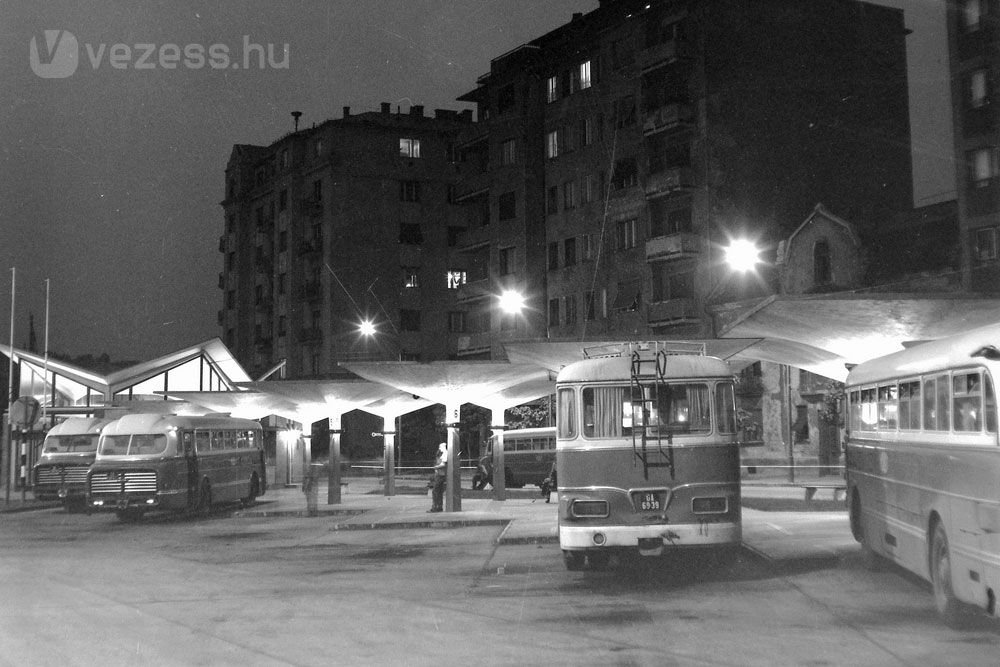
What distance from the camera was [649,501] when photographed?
14352 millimetres

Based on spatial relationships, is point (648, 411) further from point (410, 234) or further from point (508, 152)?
point (410, 234)

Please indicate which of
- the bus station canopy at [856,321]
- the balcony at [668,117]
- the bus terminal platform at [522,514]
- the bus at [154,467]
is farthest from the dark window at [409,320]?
the bus station canopy at [856,321]

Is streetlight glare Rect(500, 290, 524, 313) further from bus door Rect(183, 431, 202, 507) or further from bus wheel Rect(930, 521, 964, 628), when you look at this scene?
bus wheel Rect(930, 521, 964, 628)

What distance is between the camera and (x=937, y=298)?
16.5 metres

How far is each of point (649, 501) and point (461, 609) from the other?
127 inches

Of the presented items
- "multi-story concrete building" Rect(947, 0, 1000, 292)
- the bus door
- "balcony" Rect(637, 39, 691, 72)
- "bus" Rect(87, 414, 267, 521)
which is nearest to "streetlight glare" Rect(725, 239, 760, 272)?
"multi-story concrete building" Rect(947, 0, 1000, 292)

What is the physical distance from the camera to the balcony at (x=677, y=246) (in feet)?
153

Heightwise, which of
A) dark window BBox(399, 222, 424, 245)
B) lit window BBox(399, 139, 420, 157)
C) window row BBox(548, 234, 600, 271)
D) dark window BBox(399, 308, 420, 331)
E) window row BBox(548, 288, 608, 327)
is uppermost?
lit window BBox(399, 139, 420, 157)

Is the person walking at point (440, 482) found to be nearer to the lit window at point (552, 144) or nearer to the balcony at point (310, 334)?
the lit window at point (552, 144)

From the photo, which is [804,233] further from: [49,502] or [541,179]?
[49,502]

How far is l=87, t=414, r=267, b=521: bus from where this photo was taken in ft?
93.0

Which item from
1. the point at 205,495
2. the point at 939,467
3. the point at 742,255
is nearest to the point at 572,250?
the point at 742,255

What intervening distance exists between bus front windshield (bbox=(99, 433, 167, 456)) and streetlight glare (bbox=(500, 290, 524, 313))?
26446 mm

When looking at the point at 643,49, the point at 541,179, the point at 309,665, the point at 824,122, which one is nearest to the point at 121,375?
the point at 541,179
